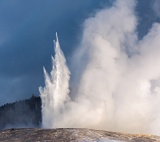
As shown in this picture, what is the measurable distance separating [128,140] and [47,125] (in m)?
46.0

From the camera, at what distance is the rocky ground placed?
201 ft

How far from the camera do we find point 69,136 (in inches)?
2477

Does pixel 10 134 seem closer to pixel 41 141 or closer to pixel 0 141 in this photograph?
pixel 0 141

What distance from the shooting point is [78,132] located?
64.6 m

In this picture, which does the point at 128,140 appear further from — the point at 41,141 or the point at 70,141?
the point at 41,141

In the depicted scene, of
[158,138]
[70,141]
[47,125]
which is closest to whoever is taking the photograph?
[70,141]

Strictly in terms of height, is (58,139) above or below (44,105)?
below

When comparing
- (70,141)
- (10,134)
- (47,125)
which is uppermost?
(47,125)

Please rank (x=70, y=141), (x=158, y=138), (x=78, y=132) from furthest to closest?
(x=158, y=138)
(x=78, y=132)
(x=70, y=141)

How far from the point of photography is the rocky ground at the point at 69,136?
6131cm

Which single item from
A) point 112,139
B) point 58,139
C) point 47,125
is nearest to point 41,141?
point 58,139

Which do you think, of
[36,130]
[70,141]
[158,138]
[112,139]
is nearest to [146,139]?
[158,138]

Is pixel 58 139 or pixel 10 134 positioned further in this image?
pixel 10 134

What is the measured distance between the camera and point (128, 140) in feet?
209
